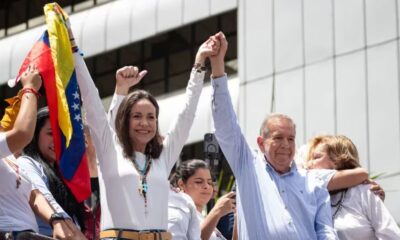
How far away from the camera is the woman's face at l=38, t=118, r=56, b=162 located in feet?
20.5

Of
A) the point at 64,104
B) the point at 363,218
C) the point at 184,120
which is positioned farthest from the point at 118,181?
the point at 363,218

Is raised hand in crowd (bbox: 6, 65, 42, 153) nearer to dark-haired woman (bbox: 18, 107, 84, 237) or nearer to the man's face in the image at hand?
dark-haired woman (bbox: 18, 107, 84, 237)

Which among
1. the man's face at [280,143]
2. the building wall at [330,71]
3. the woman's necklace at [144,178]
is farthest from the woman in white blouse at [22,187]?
the building wall at [330,71]

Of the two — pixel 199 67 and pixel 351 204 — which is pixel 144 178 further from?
pixel 351 204

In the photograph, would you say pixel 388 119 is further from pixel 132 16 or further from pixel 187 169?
pixel 187 169

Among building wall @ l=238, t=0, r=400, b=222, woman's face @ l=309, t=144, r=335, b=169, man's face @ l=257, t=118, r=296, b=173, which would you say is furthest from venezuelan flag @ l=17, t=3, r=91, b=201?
building wall @ l=238, t=0, r=400, b=222

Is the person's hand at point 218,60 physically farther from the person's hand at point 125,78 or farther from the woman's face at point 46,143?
the woman's face at point 46,143

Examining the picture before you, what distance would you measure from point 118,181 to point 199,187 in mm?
2078

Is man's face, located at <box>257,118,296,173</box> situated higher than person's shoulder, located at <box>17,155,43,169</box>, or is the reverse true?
man's face, located at <box>257,118,296,173</box>

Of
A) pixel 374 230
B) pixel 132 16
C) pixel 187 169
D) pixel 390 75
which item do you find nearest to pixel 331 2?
pixel 390 75

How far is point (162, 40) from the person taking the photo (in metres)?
24.4

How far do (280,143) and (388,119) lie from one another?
1252 centimetres

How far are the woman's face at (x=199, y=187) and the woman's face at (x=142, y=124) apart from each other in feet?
5.81

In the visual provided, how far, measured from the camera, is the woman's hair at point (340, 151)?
6.79m
